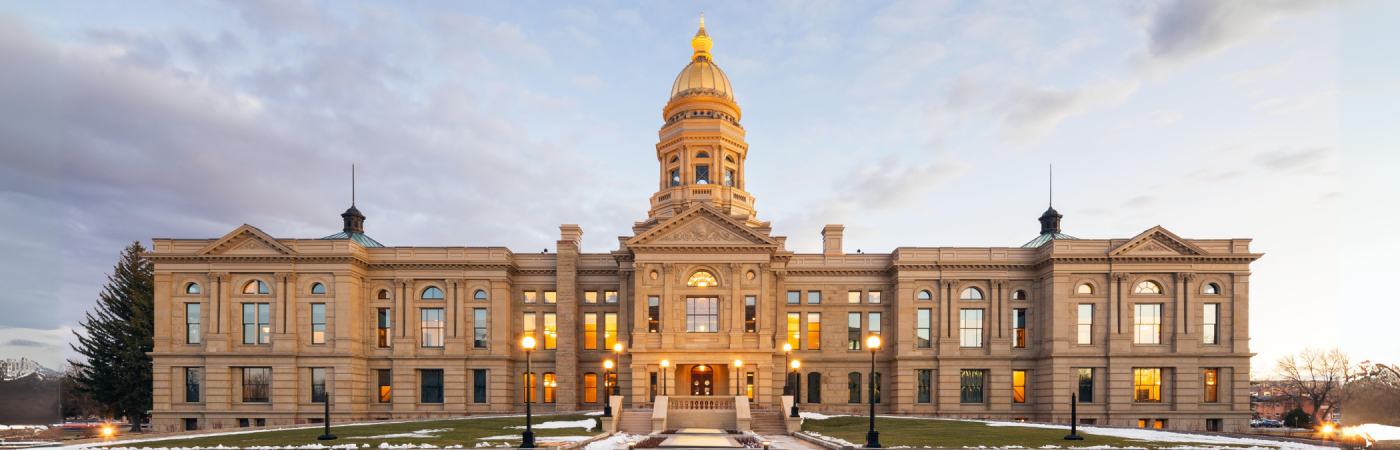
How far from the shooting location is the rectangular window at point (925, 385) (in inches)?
1973

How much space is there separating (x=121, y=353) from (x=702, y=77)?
45656mm

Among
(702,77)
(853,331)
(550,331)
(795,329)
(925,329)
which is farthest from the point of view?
(702,77)

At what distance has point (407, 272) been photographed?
1953 inches

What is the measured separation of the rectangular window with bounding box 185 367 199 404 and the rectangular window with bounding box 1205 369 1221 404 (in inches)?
2562

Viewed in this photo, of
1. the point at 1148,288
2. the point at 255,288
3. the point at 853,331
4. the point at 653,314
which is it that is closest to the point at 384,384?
the point at 255,288

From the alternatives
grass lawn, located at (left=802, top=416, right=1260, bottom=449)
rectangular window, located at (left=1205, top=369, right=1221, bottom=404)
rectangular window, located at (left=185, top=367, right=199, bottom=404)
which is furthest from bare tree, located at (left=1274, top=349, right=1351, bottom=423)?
rectangular window, located at (left=185, top=367, right=199, bottom=404)

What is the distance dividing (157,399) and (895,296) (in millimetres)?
48283

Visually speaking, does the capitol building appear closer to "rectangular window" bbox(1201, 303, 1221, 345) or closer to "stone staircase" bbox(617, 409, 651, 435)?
"rectangular window" bbox(1201, 303, 1221, 345)

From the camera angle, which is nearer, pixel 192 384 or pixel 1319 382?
pixel 192 384

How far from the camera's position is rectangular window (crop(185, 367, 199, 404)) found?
154ft

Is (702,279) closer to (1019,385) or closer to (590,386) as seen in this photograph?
(590,386)

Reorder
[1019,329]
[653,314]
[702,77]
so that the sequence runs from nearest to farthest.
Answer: [653,314]
[1019,329]
[702,77]

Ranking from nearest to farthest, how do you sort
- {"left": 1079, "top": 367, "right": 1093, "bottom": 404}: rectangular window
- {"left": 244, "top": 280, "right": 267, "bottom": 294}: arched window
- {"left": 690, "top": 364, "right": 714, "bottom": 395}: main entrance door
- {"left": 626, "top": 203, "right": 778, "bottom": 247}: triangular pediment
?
{"left": 626, "top": 203, "right": 778, "bottom": 247}: triangular pediment < {"left": 244, "top": 280, "right": 267, "bottom": 294}: arched window < {"left": 1079, "top": 367, "right": 1093, "bottom": 404}: rectangular window < {"left": 690, "top": 364, "right": 714, "bottom": 395}: main entrance door

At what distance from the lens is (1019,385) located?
4972cm
